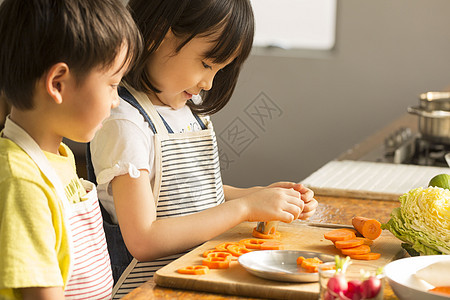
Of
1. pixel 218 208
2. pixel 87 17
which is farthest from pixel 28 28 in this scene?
pixel 218 208

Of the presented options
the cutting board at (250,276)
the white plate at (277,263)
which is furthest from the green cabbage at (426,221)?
the white plate at (277,263)

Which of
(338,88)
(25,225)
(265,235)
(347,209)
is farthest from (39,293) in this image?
(338,88)

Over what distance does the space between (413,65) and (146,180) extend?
2.41 metres

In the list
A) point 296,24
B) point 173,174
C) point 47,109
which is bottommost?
point 173,174

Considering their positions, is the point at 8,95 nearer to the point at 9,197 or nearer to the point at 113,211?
the point at 9,197

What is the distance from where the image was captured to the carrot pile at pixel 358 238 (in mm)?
1126

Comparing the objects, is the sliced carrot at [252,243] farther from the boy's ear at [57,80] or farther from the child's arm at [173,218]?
the boy's ear at [57,80]

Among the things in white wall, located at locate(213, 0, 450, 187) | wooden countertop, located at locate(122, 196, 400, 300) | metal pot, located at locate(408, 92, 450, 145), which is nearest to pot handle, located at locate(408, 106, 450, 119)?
metal pot, located at locate(408, 92, 450, 145)

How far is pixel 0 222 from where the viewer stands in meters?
0.89

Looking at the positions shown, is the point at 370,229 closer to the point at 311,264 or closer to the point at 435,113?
the point at 311,264

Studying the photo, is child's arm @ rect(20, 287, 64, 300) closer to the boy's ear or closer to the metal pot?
the boy's ear

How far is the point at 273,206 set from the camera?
1268mm

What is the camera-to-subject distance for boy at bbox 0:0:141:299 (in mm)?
885

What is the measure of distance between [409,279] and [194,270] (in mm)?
321
